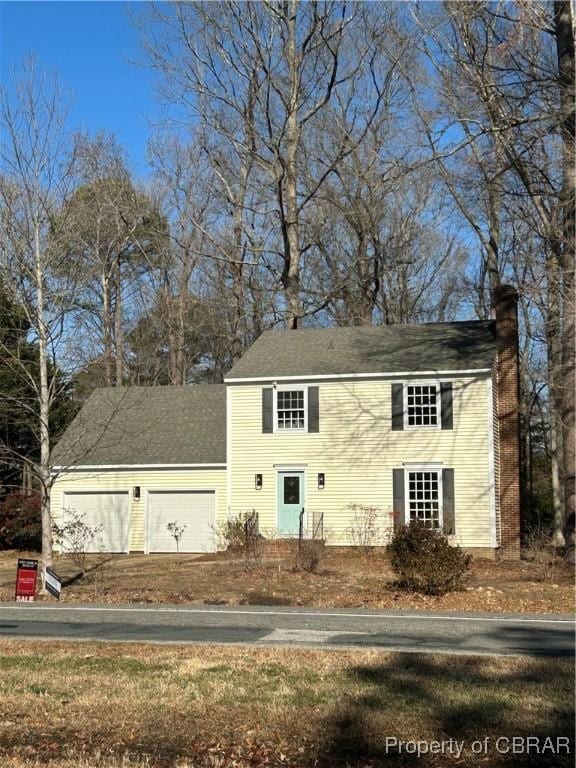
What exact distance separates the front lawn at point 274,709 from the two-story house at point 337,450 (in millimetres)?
16814

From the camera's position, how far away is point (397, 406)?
26.5 meters

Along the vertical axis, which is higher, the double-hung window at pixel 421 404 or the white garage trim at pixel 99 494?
the double-hung window at pixel 421 404

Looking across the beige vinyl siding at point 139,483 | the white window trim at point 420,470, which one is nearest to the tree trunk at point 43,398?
the beige vinyl siding at point 139,483

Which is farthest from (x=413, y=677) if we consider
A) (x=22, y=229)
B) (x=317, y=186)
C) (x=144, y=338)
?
(x=144, y=338)

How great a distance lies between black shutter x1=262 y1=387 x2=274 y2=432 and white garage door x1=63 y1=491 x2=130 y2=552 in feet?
17.8

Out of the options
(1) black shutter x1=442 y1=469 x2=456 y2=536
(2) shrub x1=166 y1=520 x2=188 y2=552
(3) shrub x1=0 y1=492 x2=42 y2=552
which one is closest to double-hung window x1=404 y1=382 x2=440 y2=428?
(1) black shutter x1=442 y1=469 x2=456 y2=536

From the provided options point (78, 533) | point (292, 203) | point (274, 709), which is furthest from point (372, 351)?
point (274, 709)

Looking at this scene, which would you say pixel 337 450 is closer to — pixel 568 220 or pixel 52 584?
pixel 568 220

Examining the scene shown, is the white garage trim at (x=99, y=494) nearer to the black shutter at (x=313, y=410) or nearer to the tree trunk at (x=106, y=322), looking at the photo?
the black shutter at (x=313, y=410)

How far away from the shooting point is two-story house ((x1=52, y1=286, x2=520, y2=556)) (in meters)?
25.7

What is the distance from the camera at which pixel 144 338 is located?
142ft

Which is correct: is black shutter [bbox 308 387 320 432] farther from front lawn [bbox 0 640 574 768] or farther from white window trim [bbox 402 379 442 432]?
front lawn [bbox 0 640 574 768]

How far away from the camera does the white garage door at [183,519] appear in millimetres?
28297

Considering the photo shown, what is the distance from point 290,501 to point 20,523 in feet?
33.1
